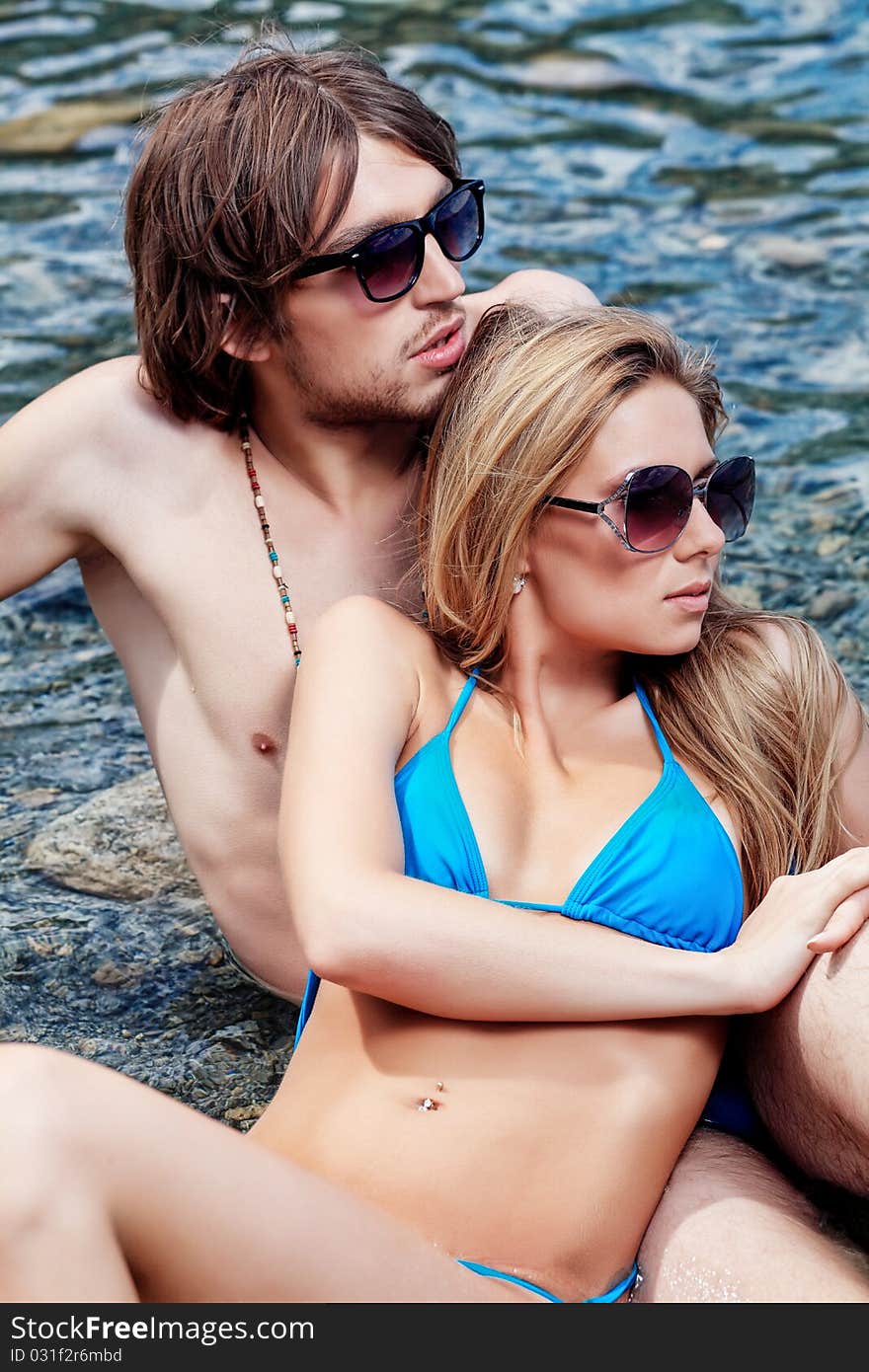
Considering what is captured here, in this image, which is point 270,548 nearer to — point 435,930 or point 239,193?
point 239,193

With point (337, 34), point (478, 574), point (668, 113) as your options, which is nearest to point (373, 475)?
point (478, 574)

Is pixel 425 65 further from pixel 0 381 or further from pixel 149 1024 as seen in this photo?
pixel 149 1024

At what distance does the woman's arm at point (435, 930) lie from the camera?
259cm

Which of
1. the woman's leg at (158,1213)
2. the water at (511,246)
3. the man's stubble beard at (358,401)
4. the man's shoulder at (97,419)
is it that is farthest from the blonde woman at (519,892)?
the water at (511,246)

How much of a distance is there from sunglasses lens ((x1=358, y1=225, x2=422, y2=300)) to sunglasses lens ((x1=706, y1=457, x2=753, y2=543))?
767mm

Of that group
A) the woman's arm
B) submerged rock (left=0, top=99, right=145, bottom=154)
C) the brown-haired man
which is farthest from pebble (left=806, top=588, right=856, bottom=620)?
submerged rock (left=0, top=99, right=145, bottom=154)

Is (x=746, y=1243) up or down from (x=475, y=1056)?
→ down

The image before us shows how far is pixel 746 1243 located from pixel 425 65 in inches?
331

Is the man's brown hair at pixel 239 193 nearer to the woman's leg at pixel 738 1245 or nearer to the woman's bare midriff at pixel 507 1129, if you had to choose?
the woman's bare midriff at pixel 507 1129

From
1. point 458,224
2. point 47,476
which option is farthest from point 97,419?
point 458,224

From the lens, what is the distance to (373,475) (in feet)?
11.8

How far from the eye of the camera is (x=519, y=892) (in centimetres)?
285

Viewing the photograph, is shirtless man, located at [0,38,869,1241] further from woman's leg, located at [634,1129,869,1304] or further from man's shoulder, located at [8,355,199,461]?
woman's leg, located at [634,1129,869,1304]
